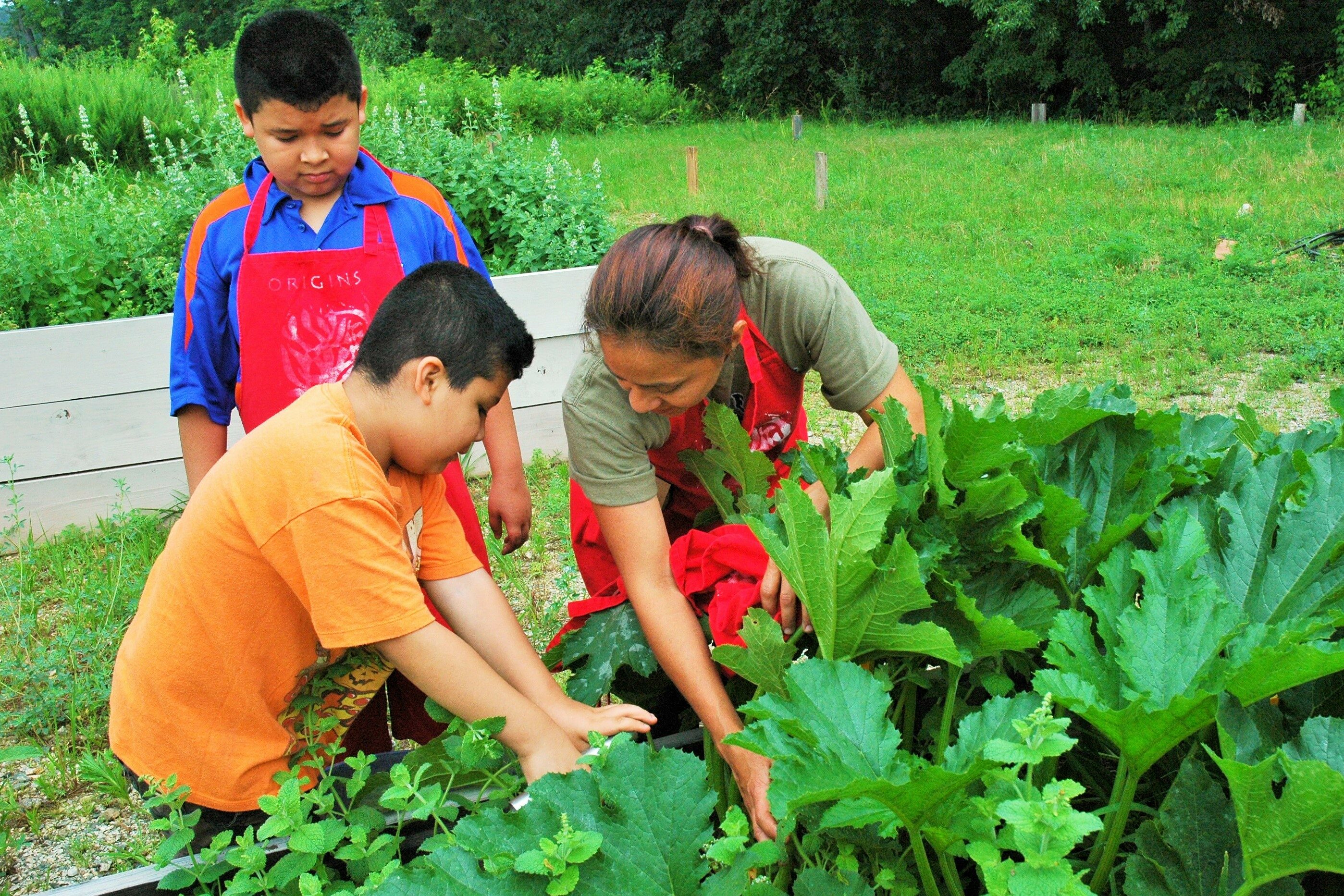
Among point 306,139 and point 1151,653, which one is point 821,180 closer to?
point 306,139

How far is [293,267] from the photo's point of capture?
2.26m

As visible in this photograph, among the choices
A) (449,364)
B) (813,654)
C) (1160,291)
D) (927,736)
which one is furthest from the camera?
(1160,291)

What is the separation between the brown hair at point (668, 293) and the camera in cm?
164

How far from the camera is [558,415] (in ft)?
15.2

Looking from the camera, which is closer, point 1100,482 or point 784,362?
point 1100,482

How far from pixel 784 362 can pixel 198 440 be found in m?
1.34

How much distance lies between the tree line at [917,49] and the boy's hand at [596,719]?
1626 cm

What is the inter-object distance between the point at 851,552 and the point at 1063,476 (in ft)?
1.43

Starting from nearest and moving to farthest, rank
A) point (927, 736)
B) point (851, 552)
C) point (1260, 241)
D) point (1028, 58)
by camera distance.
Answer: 1. point (851, 552)
2. point (927, 736)
3. point (1260, 241)
4. point (1028, 58)

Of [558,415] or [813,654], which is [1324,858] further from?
[558,415]

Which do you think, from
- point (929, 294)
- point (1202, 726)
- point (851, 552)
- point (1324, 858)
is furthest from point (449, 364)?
point (929, 294)

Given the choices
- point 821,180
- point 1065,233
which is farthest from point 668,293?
point 821,180

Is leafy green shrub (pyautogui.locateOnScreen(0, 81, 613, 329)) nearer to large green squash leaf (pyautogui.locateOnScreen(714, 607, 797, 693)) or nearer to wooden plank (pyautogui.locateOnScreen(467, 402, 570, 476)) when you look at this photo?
wooden plank (pyautogui.locateOnScreen(467, 402, 570, 476))

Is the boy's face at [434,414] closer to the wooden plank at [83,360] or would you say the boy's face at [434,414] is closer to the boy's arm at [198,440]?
the boy's arm at [198,440]
